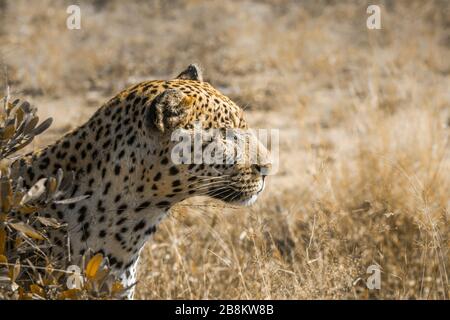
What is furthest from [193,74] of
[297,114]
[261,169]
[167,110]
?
[297,114]

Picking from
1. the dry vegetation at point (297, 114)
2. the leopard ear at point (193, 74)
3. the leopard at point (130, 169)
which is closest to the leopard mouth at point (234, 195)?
the leopard at point (130, 169)

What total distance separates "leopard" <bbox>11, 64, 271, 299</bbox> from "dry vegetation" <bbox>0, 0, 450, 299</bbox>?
0.23 metres

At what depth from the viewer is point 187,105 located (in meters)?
4.33

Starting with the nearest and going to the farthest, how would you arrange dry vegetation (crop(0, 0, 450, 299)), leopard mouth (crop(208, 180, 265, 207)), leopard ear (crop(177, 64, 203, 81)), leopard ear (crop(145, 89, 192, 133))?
leopard ear (crop(145, 89, 192, 133)) < leopard mouth (crop(208, 180, 265, 207)) < leopard ear (crop(177, 64, 203, 81)) < dry vegetation (crop(0, 0, 450, 299))

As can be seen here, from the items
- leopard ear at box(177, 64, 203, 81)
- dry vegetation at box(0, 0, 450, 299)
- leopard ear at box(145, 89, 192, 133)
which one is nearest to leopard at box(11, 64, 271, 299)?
leopard ear at box(145, 89, 192, 133)

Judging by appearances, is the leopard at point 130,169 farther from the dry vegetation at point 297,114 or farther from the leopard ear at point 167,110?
the dry vegetation at point 297,114

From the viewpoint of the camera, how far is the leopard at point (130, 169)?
4328mm

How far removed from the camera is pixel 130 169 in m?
4.35

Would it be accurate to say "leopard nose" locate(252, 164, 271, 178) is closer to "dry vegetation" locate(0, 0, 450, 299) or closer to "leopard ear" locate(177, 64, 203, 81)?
"dry vegetation" locate(0, 0, 450, 299)

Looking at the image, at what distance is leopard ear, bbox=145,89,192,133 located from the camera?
4.25m

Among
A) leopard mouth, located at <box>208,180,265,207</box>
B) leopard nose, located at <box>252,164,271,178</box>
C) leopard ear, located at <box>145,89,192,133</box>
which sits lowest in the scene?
leopard mouth, located at <box>208,180,265,207</box>

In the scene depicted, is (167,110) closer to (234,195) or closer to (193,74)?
(234,195)

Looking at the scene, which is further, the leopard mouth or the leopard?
the leopard mouth
